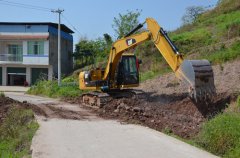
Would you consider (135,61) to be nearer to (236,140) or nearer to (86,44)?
(236,140)

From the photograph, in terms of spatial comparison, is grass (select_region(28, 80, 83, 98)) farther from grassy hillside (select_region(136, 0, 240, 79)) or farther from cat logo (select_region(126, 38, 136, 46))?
cat logo (select_region(126, 38, 136, 46))

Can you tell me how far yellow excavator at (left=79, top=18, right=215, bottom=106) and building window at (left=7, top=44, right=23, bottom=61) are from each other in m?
34.8

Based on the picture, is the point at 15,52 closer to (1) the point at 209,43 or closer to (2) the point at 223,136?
(1) the point at 209,43

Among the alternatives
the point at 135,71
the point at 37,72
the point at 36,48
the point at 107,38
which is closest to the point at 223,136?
the point at 135,71

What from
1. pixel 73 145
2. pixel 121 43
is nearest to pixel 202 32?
pixel 121 43

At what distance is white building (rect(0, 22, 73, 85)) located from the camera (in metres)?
54.8

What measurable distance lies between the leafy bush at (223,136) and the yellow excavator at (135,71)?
4925mm

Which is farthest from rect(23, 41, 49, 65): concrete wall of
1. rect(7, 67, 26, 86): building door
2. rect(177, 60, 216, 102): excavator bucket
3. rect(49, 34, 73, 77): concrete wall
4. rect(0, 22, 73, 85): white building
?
rect(177, 60, 216, 102): excavator bucket

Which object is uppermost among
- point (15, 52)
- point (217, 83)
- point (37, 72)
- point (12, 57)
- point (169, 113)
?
point (15, 52)

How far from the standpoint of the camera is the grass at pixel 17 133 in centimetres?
1159

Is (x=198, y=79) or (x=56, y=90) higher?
(x=198, y=79)

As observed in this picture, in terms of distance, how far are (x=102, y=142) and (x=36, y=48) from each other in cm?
4492

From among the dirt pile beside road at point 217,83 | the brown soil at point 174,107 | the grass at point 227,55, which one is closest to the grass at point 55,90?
the dirt pile beside road at point 217,83

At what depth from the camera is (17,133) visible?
48.4 feet
